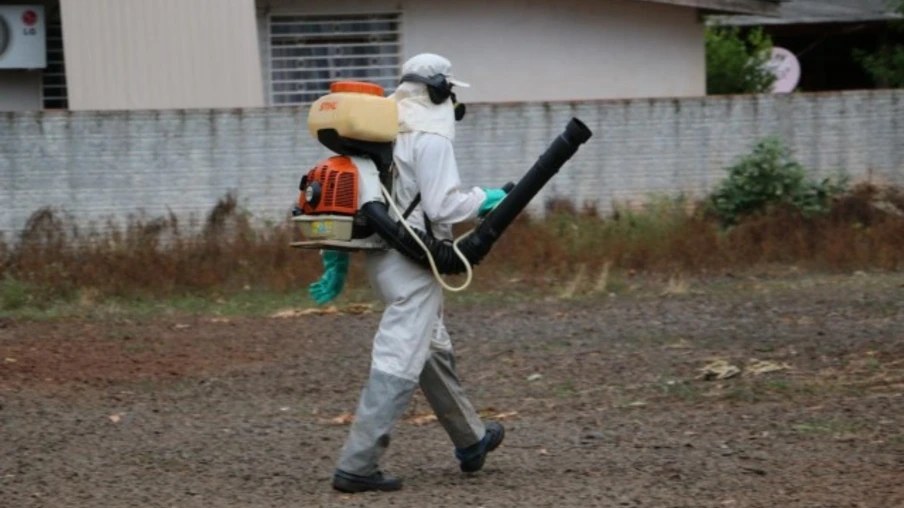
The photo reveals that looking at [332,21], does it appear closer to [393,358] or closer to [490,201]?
[490,201]

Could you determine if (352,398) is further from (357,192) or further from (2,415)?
(357,192)

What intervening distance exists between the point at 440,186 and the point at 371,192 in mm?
306

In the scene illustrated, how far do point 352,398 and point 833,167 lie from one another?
26.8 ft

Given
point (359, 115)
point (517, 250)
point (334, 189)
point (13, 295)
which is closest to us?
point (359, 115)

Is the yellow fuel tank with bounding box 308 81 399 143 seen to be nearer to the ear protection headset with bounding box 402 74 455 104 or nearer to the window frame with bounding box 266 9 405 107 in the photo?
the ear protection headset with bounding box 402 74 455 104

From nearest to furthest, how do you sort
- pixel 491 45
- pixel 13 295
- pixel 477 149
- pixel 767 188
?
1. pixel 13 295
2. pixel 767 188
3. pixel 477 149
4. pixel 491 45

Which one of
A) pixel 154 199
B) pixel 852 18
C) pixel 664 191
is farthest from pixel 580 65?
pixel 852 18

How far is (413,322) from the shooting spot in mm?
7246

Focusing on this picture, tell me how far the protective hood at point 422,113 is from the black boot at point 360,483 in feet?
4.98

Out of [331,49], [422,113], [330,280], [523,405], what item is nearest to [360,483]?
[330,280]

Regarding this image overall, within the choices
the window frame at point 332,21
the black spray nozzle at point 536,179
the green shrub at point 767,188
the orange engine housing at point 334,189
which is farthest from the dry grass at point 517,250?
the orange engine housing at point 334,189

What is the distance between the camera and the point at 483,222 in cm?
730

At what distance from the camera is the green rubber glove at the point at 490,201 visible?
24.1 feet

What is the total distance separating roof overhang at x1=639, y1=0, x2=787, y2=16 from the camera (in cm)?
1918
